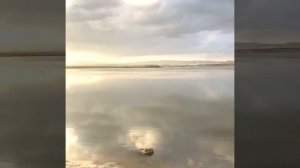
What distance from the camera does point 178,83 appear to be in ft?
5.09

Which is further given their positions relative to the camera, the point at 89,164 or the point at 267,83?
the point at 89,164

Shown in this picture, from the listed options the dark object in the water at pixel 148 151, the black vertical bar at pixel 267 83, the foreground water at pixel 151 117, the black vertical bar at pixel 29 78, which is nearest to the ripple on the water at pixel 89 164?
the foreground water at pixel 151 117

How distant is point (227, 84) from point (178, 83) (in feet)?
0.61

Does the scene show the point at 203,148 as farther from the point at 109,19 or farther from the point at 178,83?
the point at 109,19

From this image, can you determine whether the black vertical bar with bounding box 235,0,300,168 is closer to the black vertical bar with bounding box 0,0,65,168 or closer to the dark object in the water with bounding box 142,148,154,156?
the dark object in the water with bounding box 142,148,154,156

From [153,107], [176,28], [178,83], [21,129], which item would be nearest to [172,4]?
[176,28]

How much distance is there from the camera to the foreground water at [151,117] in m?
1.54

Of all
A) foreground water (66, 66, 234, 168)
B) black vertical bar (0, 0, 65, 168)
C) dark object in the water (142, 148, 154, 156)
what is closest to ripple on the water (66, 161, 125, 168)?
foreground water (66, 66, 234, 168)

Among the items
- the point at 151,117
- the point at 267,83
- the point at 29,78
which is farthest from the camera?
the point at 151,117

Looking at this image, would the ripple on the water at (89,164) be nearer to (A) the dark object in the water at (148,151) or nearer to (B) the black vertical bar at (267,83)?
(A) the dark object in the water at (148,151)

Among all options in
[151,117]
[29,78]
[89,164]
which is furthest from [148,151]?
[29,78]

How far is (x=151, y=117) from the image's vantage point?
1599 millimetres

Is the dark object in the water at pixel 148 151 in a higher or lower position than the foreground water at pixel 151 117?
lower

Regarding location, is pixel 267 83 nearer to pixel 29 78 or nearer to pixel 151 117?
pixel 151 117
